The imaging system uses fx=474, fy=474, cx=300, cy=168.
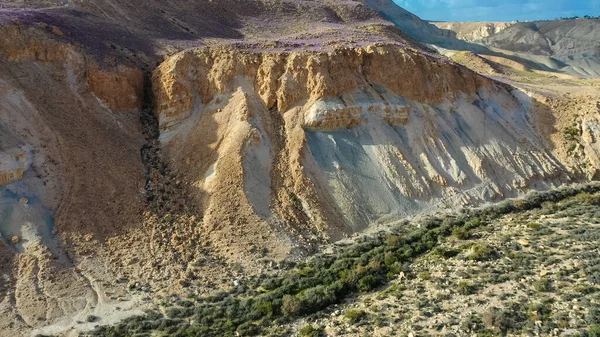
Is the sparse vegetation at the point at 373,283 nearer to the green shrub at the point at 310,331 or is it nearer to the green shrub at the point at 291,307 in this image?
the green shrub at the point at 291,307

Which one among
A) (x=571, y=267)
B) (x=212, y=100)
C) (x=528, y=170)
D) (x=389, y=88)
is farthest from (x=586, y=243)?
(x=212, y=100)

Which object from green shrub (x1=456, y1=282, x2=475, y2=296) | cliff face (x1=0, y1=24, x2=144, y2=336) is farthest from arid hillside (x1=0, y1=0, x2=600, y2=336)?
green shrub (x1=456, y1=282, x2=475, y2=296)

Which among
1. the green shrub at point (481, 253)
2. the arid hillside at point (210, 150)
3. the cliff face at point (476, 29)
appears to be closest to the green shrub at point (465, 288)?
the green shrub at point (481, 253)

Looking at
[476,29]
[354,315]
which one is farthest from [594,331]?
[476,29]

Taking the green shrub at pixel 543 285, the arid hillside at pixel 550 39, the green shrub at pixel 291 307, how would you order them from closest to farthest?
the green shrub at pixel 543 285
the green shrub at pixel 291 307
the arid hillside at pixel 550 39

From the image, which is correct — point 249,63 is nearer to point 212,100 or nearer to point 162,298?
point 212,100

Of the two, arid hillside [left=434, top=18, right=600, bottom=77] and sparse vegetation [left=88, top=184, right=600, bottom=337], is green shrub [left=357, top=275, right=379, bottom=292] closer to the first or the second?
sparse vegetation [left=88, top=184, right=600, bottom=337]
